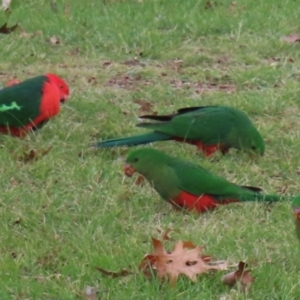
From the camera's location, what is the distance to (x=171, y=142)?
18.0 ft

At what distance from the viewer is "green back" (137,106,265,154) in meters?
5.18

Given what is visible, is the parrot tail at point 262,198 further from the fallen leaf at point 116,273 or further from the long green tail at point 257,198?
the fallen leaf at point 116,273

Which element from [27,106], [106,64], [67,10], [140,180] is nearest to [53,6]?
[67,10]

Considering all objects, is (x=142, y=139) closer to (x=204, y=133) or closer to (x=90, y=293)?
(x=204, y=133)

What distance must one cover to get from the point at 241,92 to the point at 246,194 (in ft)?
7.44

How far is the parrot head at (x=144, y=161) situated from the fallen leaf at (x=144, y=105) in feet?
5.01

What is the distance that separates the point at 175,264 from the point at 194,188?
0.83m

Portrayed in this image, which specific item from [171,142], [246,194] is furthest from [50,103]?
[246,194]

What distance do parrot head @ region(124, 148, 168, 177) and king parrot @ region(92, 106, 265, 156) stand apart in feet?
1.89

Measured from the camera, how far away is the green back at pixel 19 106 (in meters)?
5.35

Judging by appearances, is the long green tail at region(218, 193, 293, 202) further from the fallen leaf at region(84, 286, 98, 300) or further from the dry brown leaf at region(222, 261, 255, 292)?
the fallen leaf at region(84, 286, 98, 300)

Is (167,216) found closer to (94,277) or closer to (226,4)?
(94,277)

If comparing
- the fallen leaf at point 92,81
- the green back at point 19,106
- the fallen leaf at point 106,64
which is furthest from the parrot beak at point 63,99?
the fallen leaf at point 106,64

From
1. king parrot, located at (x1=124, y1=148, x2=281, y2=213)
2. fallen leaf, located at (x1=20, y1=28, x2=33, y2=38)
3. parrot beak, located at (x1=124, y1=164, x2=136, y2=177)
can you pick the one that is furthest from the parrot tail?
fallen leaf, located at (x1=20, y1=28, x2=33, y2=38)
